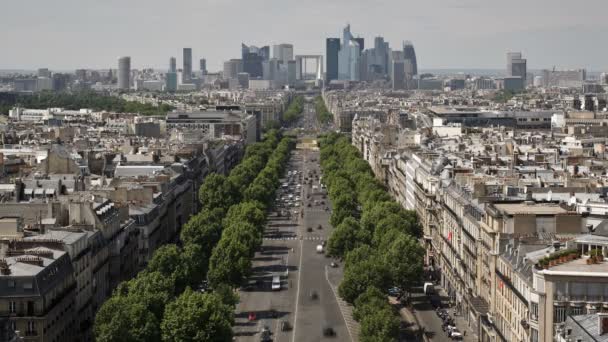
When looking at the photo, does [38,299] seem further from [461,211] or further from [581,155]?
[581,155]

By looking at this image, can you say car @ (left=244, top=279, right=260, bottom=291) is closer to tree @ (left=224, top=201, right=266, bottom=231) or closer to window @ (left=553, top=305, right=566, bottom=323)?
tree @ (left=224, top=201, right=266, bottom=231)

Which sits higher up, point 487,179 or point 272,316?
point 487,179

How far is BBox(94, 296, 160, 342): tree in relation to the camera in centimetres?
7519

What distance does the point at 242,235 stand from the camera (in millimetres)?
116000

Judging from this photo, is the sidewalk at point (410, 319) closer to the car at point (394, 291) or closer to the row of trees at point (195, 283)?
the car at point (394, 291)

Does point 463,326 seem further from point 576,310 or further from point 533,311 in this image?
point 576,310

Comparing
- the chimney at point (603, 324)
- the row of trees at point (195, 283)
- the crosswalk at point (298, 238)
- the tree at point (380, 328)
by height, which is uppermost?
the chimney at point (603, 324)

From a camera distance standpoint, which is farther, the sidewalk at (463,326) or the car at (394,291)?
the car at (394,291)

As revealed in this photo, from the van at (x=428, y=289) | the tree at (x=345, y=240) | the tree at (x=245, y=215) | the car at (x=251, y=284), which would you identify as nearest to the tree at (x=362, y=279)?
the van at (x=428, y=289)

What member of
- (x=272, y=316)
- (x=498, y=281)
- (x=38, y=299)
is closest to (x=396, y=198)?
(x=272, y=316)

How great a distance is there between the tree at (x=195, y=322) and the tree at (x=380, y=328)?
9195mm

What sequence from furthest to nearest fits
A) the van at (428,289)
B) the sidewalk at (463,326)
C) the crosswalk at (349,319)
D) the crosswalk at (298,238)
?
the crosswalk at (298,238) → the van at (428,289) → the crosswalk at (349,319) → the sidewalk at (463,326)

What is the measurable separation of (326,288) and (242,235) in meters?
10.8

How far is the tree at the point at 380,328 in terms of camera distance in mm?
79812
